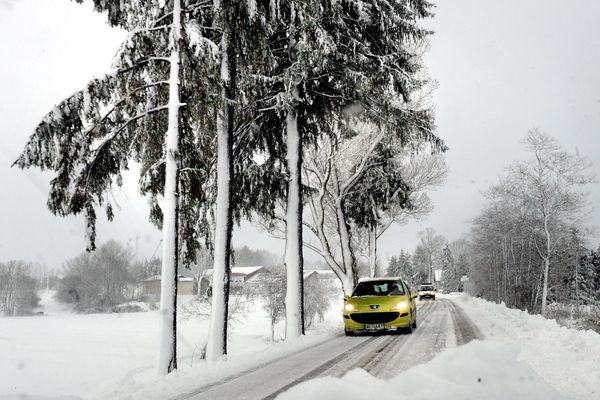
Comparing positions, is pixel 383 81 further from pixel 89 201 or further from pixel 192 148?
pixel 89 201

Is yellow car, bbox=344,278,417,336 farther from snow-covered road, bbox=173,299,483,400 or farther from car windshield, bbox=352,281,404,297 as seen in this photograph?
car windshield, bbox=352,281,404,297

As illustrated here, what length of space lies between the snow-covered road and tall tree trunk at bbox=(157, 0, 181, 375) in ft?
6.92

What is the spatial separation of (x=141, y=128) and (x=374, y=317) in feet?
25.1

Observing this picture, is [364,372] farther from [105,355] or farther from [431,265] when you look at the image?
[431,265]

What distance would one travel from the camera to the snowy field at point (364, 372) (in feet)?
10.3

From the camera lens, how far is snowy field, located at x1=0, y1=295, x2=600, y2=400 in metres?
3.14

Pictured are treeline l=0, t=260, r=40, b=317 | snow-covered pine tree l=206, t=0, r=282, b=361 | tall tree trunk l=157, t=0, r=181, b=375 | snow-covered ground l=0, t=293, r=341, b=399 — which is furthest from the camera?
treeline l=0, t=260, r=40, b=317

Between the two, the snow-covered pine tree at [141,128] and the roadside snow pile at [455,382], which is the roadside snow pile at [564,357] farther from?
the snow-covered pine tree at [141,128]

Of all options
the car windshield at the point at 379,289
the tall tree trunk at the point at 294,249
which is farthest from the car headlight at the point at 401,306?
the tall tree trunk at the point at 294,249

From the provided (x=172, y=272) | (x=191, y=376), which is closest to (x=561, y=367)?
(x=191, y=376)

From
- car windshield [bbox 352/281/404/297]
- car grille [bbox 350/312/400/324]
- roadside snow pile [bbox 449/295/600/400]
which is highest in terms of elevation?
car windshield [bbox 352/281/404/297]

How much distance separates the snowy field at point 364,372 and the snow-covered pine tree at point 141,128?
2.47 metres

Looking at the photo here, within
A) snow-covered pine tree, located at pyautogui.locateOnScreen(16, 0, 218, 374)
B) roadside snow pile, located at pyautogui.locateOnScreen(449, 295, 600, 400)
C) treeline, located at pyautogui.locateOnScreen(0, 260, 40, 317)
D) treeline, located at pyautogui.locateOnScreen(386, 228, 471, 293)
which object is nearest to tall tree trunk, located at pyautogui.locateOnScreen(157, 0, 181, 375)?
snow-covered pine tree, located at pyautogui.locateOnScreen(16, 0, 218, 374)

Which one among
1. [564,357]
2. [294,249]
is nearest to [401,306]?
[294,249]
